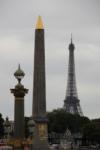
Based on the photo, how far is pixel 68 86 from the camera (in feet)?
539

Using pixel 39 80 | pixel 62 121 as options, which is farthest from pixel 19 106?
pixel 62 121

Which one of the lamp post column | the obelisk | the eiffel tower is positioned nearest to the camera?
the lamp post column

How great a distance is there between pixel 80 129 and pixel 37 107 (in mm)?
76787

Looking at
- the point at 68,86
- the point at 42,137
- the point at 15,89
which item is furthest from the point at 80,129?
the point at 15,89

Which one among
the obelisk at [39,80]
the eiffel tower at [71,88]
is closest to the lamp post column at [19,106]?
the obelisk at [39,80]

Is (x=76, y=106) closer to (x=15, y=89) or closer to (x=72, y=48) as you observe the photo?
(x=72, y=48)

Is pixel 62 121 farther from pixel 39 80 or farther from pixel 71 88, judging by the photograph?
pixel 39 80

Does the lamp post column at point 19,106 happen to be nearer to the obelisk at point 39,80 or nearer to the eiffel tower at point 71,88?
the obelisk at point 39,80

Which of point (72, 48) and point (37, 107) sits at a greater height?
point (72, 48)

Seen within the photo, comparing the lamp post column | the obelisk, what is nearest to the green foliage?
the obelisk

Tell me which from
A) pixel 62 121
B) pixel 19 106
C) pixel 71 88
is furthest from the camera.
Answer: pixel 71 88

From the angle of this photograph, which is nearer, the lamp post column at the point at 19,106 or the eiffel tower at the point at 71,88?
the lamp post column at the point at 19,106

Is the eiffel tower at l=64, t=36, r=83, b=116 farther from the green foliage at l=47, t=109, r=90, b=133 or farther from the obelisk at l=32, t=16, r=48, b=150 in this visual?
the obelisk at l=32, t=16, r=48, b=150

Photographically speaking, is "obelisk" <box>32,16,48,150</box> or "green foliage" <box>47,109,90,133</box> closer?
"obelisk" <box>32,16,48,150</box>
